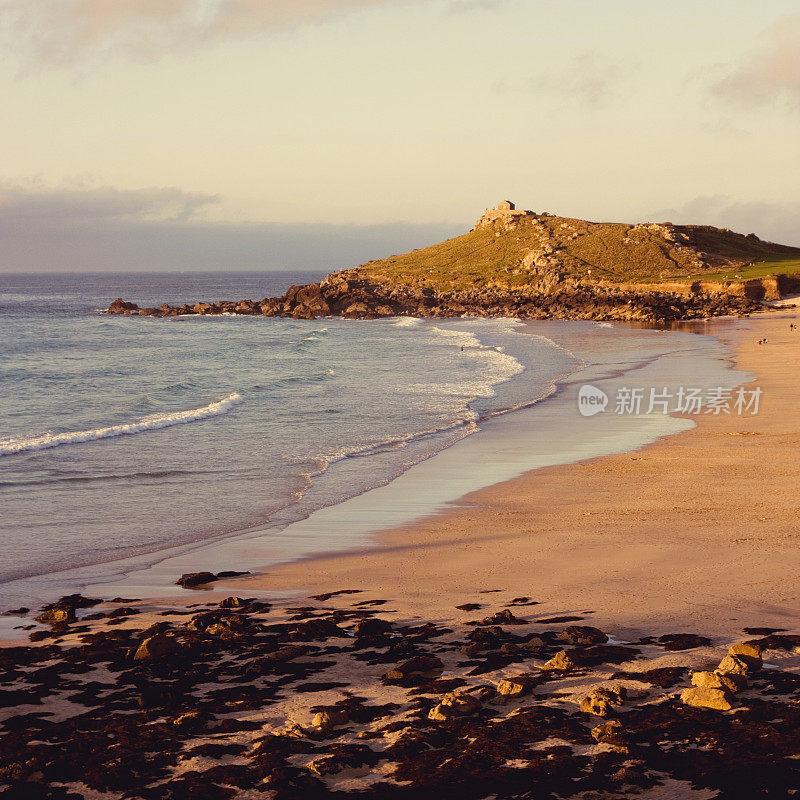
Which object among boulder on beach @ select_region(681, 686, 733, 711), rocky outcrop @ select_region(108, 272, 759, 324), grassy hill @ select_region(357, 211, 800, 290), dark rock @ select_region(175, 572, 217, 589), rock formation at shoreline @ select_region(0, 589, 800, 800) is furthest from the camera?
grassy hill @ select_region(357, 211, 800, 290)

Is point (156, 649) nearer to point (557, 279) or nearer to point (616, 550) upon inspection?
point (616, 550)

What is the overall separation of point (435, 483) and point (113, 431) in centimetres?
1135

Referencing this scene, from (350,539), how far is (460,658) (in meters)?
5.65

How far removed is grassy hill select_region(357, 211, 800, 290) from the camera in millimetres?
112750

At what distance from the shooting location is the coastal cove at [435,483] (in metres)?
11.9

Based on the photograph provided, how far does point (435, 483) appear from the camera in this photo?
18031 mm

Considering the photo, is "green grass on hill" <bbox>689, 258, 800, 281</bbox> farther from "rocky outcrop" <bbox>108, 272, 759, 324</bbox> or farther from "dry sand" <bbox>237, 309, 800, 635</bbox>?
"dry sand" <bbox>237, 309, 800, 635</bbox>

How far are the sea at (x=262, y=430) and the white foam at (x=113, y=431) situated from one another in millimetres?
96

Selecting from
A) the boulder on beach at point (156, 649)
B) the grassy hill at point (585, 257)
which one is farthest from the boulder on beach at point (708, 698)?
the grassy hill at point (585, 257)

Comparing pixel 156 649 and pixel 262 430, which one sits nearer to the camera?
pixel 156 649

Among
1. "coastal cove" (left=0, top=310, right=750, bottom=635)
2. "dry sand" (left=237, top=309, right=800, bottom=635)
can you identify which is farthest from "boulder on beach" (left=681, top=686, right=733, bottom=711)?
"coastal cove" (left=0, top=310, right=750, bottom=635)

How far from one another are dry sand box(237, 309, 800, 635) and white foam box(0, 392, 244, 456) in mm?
12345

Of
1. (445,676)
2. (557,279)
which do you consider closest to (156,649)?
(445,676)

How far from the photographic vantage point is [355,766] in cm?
622
